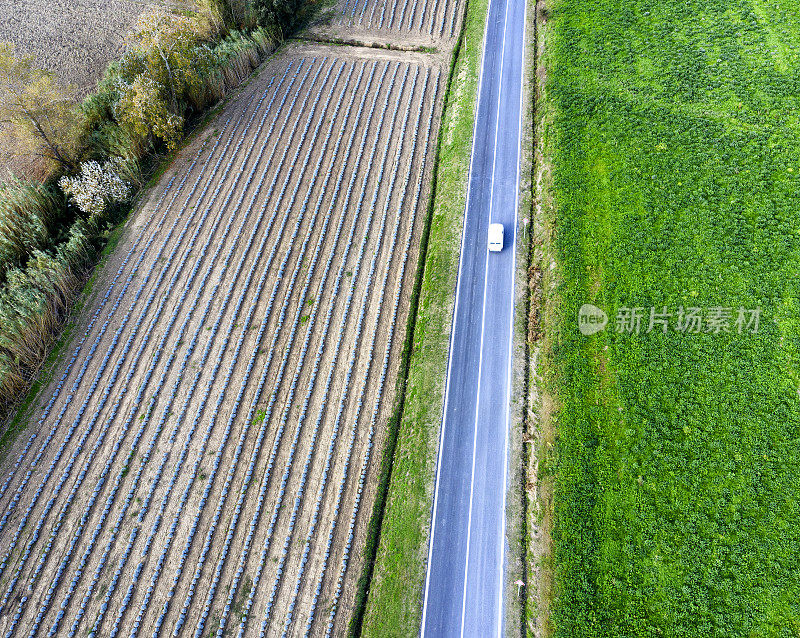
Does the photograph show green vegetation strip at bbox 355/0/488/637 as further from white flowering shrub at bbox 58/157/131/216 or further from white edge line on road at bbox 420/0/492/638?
white flowering shrub at bbox 58/157/131/216

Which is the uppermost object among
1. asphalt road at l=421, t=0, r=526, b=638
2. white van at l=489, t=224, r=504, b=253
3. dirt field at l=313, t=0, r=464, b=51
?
dirt field at l=313, t=0, r=464, b=51

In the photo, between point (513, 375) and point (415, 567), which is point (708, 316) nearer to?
point (513, 375)

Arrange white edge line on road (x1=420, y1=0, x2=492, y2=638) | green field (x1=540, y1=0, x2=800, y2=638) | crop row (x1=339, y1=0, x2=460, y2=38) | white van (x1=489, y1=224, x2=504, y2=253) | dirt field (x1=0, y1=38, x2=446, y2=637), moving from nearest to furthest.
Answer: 1. green field (x1=540, y1=0, x2=800, y2=638)
2. white edge line on road (x1=420, y1=0, x2=492, y2=638)
3. dirt field (x1=0, y1=38, x2=446, y2=637)
4. white van (x1=489, y1=224, x2=504, y2=253)
5. crop row (x1=339, y1=0, x2=460, y2=38)

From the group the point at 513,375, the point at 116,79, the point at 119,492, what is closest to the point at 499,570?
the point at 513,375

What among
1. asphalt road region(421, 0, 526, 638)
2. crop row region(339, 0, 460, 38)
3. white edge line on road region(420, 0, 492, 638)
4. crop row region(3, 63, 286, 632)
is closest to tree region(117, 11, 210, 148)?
crop row region(3, 63, 286, 632)

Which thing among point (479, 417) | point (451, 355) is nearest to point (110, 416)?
point (451, 355)

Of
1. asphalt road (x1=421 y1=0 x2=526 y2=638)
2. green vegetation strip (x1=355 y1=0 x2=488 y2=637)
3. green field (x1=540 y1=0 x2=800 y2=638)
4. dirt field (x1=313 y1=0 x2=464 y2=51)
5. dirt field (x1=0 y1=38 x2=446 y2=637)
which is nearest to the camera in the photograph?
green field (x1=540 y1=0 x2=800 y2=638)
